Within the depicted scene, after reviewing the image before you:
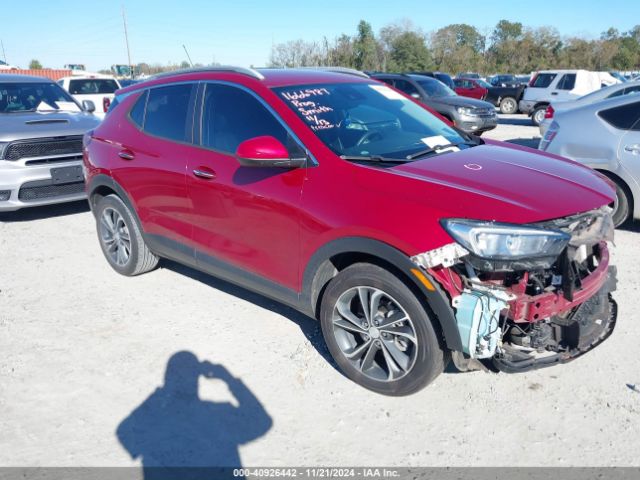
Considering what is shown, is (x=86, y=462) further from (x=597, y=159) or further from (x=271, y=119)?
(x=597, y=159)

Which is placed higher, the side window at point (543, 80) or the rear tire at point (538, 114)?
the side window at point (543, 80)

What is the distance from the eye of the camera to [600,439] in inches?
113

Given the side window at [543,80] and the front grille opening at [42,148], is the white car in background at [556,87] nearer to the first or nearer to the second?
the side window at [543,80]

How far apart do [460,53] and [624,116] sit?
57.4 m

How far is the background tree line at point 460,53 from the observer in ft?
166

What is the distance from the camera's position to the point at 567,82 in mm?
17938

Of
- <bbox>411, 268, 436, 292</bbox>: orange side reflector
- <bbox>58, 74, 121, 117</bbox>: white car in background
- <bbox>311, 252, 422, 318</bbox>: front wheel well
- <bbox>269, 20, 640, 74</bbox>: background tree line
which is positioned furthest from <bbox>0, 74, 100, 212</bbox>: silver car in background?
<bbox>269, 20, 640, 74</bbox>: background tree line

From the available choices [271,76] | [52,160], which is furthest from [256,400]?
[52,160]

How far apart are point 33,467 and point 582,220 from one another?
3.24 metres

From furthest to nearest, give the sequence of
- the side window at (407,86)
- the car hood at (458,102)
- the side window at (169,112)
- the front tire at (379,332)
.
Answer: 1. the side window at (407,86)
2. the car hood at (458,102)
3. the side window at (169,112)
4. the front tire at (379,332)

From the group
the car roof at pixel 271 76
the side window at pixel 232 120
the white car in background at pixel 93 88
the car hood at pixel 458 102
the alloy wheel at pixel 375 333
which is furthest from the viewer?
the white car in background at pixel 93 88

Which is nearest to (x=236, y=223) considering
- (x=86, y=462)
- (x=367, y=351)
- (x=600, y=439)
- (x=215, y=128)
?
(x=215, y=128)

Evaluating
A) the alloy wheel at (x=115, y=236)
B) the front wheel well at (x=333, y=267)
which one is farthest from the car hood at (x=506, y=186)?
the alloy wheel at (x=115, y=236)

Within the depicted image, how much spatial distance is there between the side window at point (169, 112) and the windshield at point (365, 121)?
0.95 m
